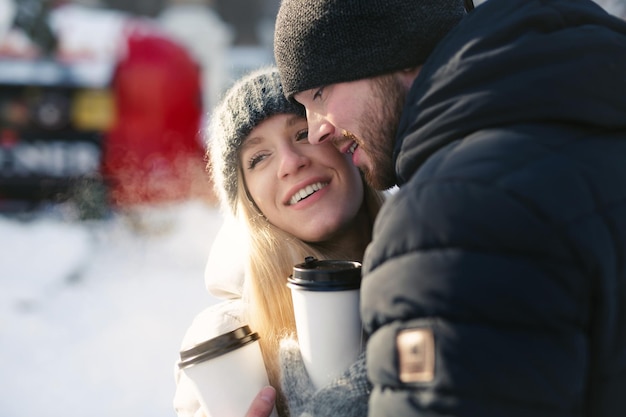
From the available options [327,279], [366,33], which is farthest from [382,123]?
[327,279]

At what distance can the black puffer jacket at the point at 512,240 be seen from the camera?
84 cm

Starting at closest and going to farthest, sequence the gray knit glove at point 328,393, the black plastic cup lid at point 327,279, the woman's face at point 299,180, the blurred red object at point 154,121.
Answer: the gray knit glove at point 328,393
the black plastic cup lid at point 327,279
the woman's face at point 299,180
the blurred red object at point 154,121

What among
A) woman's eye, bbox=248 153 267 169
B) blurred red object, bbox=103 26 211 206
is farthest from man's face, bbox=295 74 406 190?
blurred red object, bbox=103 26 211 206

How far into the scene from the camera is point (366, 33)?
1335mm

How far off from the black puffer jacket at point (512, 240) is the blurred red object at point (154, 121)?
5677 mm

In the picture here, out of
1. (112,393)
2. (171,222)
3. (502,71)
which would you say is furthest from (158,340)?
(502,71)

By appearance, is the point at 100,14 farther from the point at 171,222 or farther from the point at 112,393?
the point at 112,393

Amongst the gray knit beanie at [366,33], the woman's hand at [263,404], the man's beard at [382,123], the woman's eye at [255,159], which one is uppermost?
the gray knit beanie at [366,33]

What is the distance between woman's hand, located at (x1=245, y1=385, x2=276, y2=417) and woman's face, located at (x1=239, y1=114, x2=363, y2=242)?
541 millimetres

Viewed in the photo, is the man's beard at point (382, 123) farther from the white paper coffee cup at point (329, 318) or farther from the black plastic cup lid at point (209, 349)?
the black plastic cup lid at point (209, 349)

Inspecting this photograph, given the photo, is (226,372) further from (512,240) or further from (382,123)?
(512,240)

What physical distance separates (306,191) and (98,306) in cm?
416

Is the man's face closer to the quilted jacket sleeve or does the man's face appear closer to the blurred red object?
the quilted jacket sleeve

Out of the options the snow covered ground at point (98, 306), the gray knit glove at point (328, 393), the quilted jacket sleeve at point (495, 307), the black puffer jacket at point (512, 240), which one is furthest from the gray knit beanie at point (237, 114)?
the snow covered ground at point (98, 306)
